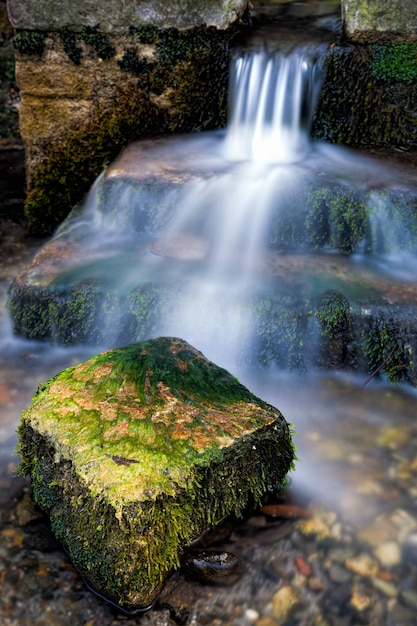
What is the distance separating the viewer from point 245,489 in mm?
2875

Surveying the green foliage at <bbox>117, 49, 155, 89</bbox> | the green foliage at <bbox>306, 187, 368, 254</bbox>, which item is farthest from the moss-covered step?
the green foliage at <bbox>117, 49, 155, 89</bbox>

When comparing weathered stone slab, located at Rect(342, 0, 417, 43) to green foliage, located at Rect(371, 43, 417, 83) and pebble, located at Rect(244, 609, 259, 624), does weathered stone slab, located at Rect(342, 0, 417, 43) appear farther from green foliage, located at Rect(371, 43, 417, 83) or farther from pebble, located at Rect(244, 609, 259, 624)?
pebble, located at Rect(244, 609, 259, 624)

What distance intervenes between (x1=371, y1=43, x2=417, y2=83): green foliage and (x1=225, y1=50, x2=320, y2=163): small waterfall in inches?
20.2

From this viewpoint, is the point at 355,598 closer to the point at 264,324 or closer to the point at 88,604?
the point at 88,604

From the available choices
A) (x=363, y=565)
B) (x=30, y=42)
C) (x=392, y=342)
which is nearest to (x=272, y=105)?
(x=30, y=42)

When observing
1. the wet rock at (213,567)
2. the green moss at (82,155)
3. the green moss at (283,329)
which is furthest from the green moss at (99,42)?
the wet rock at (213,567)

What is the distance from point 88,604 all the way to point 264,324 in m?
2.10

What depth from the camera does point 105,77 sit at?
561cm

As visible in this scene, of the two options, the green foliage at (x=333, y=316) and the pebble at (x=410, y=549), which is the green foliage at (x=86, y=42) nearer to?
the green foliage at (x=333, y=316)

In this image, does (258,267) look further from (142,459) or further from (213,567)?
(213,567)

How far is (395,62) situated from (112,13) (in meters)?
2.50

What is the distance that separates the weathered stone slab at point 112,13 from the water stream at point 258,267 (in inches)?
21.6

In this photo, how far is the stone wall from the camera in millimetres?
5371

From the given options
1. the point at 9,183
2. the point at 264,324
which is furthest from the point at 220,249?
the point at 9,183
